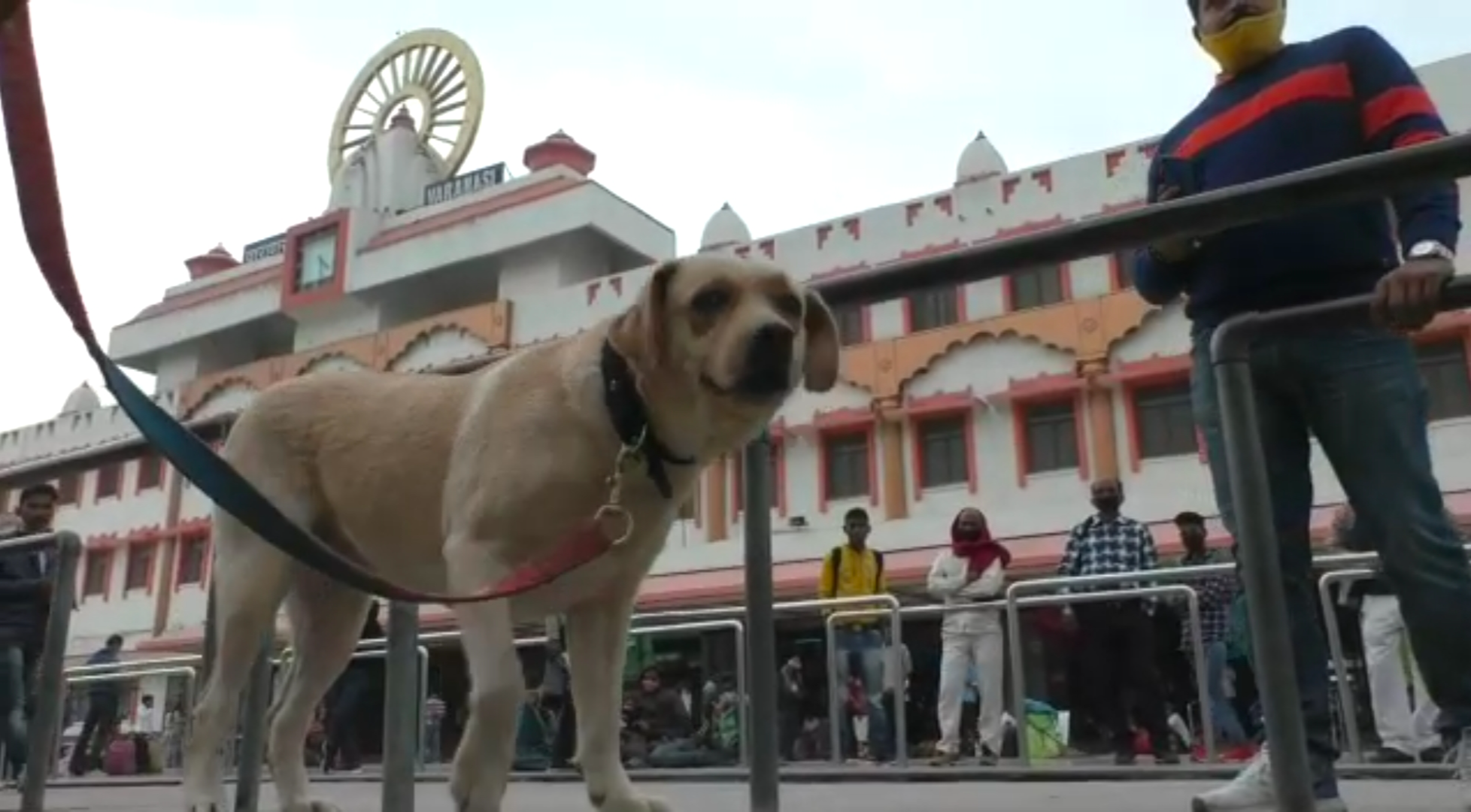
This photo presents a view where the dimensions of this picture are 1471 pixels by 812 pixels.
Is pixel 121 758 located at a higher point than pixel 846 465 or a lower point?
lower

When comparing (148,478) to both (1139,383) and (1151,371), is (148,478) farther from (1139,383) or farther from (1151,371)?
(1151,371)

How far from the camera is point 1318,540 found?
15906 mm

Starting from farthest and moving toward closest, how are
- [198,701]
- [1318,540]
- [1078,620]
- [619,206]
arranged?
[619,206] < [1318,540] < [1078,620] < [198,701]

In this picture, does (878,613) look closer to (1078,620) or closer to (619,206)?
(1078,620)

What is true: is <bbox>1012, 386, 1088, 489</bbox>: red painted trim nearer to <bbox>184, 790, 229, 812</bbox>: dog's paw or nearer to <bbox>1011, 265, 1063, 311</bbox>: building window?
<bbox>1011, 265, 1063, 311</bbox>: building window

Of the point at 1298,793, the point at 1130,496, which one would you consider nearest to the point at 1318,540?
the point at 1130,496

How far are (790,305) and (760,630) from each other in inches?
33.0

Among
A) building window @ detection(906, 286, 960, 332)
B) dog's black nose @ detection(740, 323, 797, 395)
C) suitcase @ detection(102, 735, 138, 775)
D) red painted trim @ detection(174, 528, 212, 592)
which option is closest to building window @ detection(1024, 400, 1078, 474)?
building window @ detection(906, 286, 960, 332)

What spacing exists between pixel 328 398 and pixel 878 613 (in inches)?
282

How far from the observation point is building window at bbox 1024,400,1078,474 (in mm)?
21656

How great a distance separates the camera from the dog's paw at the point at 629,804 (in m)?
2.67

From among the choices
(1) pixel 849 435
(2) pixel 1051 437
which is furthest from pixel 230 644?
(1) pixel 849 435

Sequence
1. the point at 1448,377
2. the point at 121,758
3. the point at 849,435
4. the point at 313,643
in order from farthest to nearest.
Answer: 1. the point at 849,435
2. the point at 1448,377
3. the point at 121,758
4. the point at 313,643

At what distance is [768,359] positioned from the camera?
2.58m
